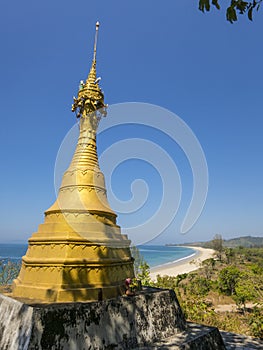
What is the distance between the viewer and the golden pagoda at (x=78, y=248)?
363 inches

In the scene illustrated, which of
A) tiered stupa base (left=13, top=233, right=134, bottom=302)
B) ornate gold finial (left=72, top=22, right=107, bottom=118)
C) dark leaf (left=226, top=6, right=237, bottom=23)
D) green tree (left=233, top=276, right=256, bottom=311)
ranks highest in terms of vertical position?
ornate gold finial (left=72, top=22, right=107, bottom=118)

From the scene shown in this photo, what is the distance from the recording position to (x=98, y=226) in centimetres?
1060

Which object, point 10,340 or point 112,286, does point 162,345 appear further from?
point 10,340

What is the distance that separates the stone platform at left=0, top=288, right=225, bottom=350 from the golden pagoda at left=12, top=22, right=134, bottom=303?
2.79 feet

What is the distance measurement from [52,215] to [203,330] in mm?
7635

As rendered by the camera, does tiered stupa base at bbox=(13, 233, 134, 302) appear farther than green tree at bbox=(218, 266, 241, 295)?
No

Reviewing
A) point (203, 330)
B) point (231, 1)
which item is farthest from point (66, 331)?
point (231, 1)

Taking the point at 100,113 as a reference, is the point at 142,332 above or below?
below

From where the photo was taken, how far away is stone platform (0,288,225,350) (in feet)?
24.1

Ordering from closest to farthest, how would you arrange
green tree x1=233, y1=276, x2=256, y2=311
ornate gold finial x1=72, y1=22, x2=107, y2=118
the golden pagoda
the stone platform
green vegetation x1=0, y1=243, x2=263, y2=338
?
the stone platform, the golden pagoda, ornate gold finial x1=72, y1=22, x2=107, y2=118, green vegetation x1=0, y1=243, x2=263, y2=338, green tree x1=233, y1=276, x2=256, y2=311

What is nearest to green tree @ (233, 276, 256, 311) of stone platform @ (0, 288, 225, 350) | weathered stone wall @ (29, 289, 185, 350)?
stone platform @ (0, 288, 225, 350)

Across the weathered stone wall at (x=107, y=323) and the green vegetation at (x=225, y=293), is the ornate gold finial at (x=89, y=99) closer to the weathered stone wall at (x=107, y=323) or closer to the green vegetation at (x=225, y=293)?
the weathered stone wall at (x=107, y=323)

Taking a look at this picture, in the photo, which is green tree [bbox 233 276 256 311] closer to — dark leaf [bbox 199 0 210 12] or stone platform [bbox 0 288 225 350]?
stone platform [bbox 0 288 225 350]

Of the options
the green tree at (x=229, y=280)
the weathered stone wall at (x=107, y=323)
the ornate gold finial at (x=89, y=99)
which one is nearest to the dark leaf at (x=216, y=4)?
the weathered stone wall at (x=107, y=323)
